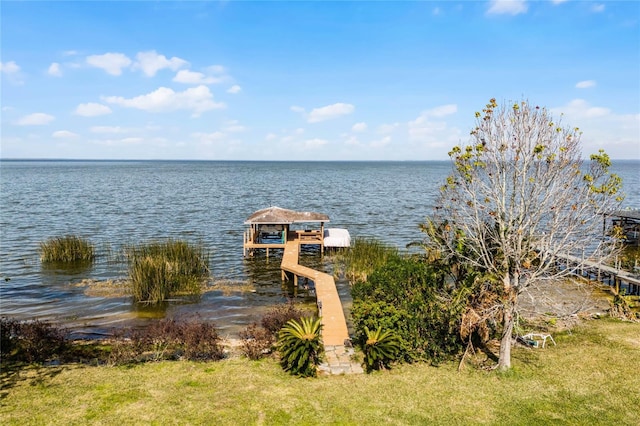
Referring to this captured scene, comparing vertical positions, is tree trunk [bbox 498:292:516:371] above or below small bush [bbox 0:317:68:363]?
above

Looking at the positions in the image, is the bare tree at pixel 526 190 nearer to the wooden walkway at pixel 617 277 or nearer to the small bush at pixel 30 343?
the wooden walkway at pixel 617 277

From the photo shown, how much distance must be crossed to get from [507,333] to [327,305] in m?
7.40

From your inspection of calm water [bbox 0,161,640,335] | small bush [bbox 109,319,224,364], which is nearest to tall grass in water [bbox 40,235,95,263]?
calm water [bbox 0,161,640,335]

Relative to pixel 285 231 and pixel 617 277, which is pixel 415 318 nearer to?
pixel 617 277

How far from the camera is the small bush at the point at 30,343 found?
518 inches

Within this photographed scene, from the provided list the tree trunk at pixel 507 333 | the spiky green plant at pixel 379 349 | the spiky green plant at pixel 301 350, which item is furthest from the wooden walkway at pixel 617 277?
the spiky green plant at pixel 301 350

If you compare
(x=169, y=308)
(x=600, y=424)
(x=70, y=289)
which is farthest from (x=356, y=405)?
(x=70, y=289)

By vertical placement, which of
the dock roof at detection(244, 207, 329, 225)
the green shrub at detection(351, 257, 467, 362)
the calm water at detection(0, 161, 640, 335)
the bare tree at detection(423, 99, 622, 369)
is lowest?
the calm water at detection(0, 161, 640, 335)

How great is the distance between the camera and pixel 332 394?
1080 cm

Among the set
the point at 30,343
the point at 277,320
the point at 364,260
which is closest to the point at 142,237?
the point at 364,260

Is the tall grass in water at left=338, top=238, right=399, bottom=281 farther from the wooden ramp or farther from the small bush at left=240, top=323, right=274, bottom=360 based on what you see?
the small bush at left=240, top=323, right=274, bottom=360

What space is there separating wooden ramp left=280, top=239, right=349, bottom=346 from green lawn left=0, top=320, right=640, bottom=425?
238 centimetres

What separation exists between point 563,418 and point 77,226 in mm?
41392

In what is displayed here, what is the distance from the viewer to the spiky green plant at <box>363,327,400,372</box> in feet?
39.5
